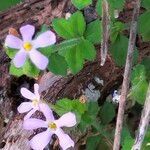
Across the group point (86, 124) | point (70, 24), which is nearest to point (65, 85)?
point (86, 124)

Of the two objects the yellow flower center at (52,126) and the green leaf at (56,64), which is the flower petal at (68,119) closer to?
the yellow flower center at (52,126)

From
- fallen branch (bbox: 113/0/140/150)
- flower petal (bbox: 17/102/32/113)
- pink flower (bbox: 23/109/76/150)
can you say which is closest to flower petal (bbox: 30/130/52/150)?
pink flower (bbox: 23/109/76/150)

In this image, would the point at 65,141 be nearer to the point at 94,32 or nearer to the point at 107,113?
the point at 94,32

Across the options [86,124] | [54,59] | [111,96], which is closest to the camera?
[54,59]

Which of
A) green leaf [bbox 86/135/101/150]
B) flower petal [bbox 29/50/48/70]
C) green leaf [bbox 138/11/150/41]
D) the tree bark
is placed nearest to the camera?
flower petal [bbox 29/50/48/70]

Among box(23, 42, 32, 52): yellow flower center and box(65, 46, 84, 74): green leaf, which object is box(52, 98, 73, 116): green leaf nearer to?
box(65, 46, 84, 74): green leaf

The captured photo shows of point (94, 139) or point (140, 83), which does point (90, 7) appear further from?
point (94, 139)

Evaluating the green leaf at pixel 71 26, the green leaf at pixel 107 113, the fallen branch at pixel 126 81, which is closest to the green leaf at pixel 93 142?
the green leaf at pixel 107 113
